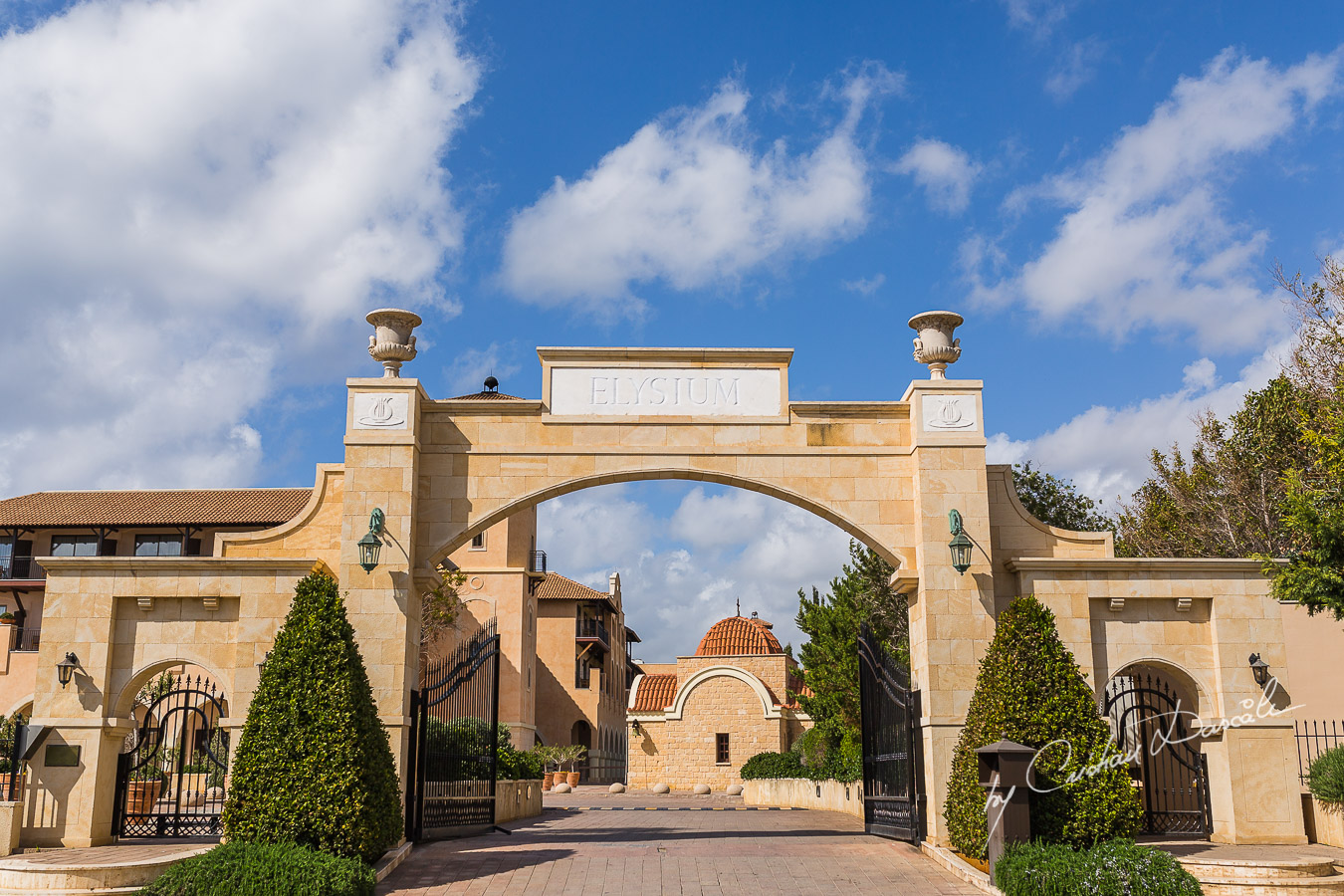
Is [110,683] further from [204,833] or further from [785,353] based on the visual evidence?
[785,353]

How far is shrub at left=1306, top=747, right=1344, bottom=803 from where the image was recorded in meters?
11.9

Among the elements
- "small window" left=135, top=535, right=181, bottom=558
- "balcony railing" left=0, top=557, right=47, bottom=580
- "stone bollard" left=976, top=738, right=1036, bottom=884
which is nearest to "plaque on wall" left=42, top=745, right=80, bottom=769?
"stone bollard" left=976, top=738, right=1036, bottom=884

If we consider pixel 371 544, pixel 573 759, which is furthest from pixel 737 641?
pixel 371 544

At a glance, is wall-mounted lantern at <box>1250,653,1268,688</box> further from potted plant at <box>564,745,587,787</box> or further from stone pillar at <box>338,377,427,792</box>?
potted plant at <box>564,745,587,787</box>

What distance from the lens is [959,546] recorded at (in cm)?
1203

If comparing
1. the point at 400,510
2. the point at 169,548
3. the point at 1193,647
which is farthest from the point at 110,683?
the point at 169,548

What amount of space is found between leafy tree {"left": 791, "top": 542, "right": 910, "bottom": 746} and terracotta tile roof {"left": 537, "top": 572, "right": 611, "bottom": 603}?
22818mm

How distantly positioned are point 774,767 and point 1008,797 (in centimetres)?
1780

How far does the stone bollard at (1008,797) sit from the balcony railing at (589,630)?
1500 inches

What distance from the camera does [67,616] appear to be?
12.1 meters

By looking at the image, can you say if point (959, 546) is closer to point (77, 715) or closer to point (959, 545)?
point (959, 545)

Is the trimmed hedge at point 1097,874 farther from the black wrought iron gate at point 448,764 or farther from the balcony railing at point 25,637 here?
the balcony railing at point 25,637

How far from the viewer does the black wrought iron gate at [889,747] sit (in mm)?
12406

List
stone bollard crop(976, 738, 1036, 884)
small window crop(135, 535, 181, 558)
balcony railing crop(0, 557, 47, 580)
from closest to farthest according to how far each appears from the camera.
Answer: stone bollard crop(976, 738, 1036, 884) → small window crop(135, 535, 181, 558) → balcony railing crop(0, 557, 47, 580)
